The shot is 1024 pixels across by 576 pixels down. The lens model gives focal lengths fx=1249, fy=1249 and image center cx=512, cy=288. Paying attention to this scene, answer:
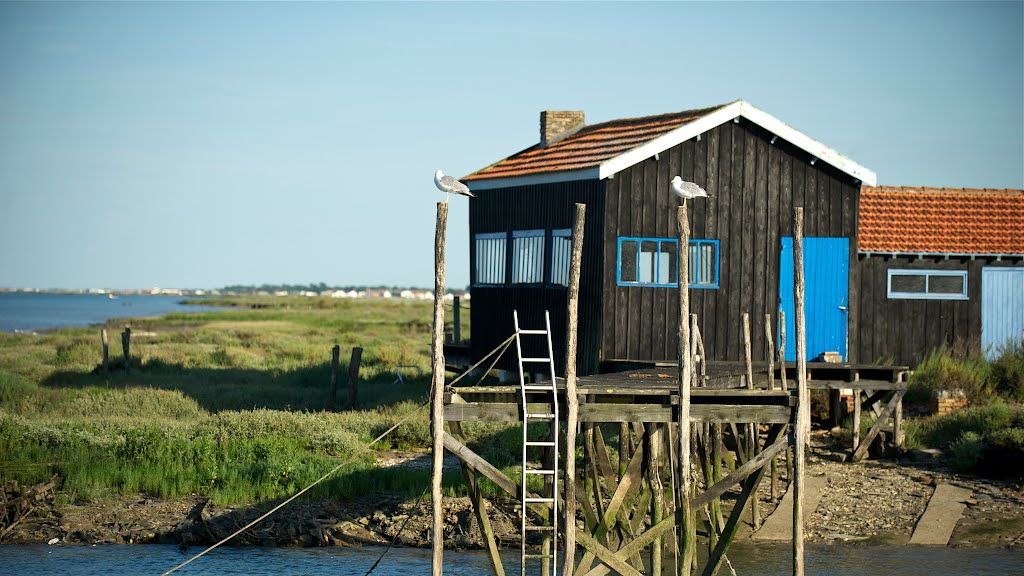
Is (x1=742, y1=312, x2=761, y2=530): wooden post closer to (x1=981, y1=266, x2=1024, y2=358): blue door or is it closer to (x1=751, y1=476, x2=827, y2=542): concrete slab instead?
(x1=751, y1=476, x2=827, y2=542): concrete slab

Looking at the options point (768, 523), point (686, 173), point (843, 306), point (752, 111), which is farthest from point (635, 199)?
point (768, 523)

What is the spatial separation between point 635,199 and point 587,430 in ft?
29.4

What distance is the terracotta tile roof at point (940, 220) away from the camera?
1171 inches

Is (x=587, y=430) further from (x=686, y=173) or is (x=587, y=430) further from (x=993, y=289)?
(x=993, y=289)

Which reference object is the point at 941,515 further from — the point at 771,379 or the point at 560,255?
the point at 560,255

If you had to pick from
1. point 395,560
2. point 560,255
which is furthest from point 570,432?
point 560,255

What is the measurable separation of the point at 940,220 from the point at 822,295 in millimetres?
5897

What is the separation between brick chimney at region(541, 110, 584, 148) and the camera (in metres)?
30.6

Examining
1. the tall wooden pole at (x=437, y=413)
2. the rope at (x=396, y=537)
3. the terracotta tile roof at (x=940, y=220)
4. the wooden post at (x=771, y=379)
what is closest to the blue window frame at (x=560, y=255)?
the wooden post at (x=771, y=379)

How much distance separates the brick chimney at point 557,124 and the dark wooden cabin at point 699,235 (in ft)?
9.31

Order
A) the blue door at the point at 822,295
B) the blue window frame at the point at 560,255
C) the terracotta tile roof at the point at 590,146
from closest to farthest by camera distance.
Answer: the blue window frame at the point at 560,255, the terracotta tile roof at the point at 590,146, the blue door at the point at 822,295

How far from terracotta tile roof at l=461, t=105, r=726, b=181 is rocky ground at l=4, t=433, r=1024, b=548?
Answer: 7.95 m

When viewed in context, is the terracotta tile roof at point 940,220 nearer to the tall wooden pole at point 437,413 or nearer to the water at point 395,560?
the water at point 395,560

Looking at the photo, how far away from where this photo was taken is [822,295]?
26.8 meters
